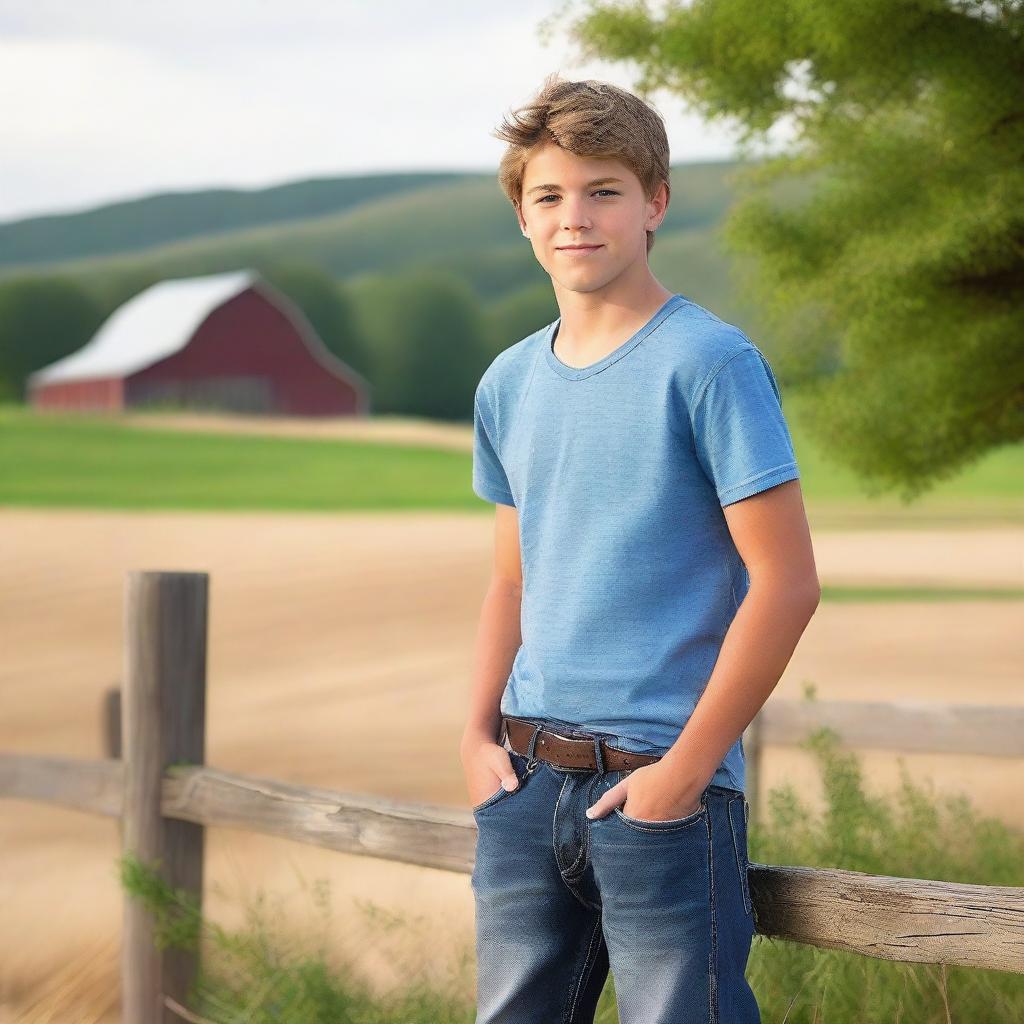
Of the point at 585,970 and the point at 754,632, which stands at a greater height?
the point at 754,632

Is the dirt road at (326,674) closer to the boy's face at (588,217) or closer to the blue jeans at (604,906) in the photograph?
the blue jeans at (604,906)

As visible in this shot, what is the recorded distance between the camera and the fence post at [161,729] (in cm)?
396

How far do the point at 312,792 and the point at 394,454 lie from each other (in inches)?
1392

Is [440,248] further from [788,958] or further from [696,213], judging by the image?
[788,958]

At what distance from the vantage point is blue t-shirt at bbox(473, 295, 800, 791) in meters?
2.09

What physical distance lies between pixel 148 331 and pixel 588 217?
48.5 m

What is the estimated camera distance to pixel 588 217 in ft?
7.24

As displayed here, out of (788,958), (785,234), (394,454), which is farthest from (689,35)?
(394,454)

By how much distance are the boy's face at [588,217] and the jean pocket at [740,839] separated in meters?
0.79

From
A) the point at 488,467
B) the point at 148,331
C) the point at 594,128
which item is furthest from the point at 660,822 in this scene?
the point at 148,331

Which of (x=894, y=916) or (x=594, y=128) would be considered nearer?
(x=594, y=128)

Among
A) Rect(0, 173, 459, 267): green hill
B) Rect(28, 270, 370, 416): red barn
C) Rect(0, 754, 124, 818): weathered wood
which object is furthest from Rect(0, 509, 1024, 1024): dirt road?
Rect(0, 173, 459, 267): green hill

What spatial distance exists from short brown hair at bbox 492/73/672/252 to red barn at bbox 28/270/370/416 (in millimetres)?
42579

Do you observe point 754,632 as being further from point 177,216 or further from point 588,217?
point 177,216
